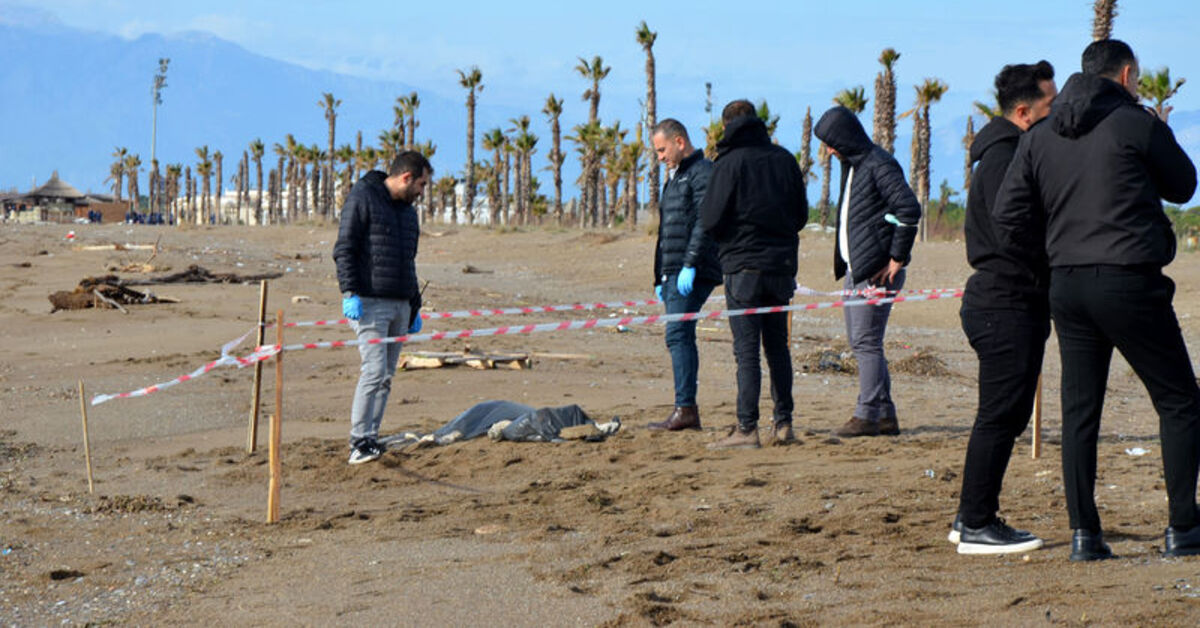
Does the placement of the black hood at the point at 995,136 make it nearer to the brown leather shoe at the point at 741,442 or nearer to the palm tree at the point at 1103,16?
the brown leather shoe at the point at 741,442

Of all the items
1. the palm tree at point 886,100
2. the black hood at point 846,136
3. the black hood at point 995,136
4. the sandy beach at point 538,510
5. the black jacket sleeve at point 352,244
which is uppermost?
the palm tree at point 886,100

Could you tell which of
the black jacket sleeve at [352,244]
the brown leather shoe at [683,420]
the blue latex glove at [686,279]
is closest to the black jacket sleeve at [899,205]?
the blue latex glove at [686,279]

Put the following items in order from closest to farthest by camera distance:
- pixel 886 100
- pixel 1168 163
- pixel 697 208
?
1. pixel 1168 163
2. pixel 697 208
3. pixel 886 100

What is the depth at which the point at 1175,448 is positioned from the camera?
15.1 ft

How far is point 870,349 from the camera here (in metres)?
7.89

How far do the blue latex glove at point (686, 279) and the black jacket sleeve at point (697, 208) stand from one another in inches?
1.5

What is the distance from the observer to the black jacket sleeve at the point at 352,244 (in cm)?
752

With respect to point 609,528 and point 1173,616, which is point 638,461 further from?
point 1173,616

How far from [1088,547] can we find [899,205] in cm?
313

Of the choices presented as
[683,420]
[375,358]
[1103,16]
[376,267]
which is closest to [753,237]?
[683,420]

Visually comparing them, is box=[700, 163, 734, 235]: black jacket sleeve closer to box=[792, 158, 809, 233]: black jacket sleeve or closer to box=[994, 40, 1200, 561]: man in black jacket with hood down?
box=[792, 158, 809, 233]: black jacket sleeve

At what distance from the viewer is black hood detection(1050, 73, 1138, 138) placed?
14.8 ft

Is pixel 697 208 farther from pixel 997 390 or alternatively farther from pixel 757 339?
pixel 997 390

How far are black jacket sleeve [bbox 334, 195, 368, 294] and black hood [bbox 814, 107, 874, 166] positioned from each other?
8.67 feet
